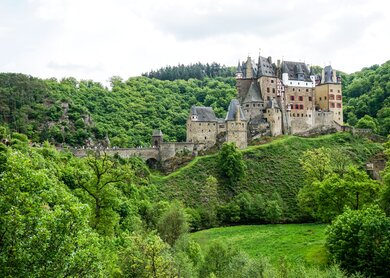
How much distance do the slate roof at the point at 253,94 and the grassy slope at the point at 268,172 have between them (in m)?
8.69

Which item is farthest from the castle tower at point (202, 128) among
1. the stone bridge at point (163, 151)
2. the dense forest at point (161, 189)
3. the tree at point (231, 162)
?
the tree at point (231, 162)

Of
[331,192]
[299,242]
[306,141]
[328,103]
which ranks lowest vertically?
[299,242]

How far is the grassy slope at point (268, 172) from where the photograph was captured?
3423 inches

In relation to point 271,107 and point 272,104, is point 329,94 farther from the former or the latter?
point 271,107

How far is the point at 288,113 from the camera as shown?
338 ft

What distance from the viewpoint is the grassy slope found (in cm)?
8694

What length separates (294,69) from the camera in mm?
107688

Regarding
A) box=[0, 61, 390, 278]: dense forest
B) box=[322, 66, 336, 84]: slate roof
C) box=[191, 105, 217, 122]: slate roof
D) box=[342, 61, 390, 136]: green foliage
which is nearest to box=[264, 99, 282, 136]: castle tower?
box=[0, 61, 390, 278]: dense forest

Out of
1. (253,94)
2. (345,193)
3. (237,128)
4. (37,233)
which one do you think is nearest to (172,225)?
(345,193)

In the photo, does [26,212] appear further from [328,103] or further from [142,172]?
[328,103]

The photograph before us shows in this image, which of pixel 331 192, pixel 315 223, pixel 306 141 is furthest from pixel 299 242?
pixel 306 141

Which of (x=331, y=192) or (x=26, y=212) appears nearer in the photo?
(x=26, y=212)

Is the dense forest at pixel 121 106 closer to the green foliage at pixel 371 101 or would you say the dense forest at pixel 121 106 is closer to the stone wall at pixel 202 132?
the green foliage at pixel 371 101

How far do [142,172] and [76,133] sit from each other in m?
32.9
